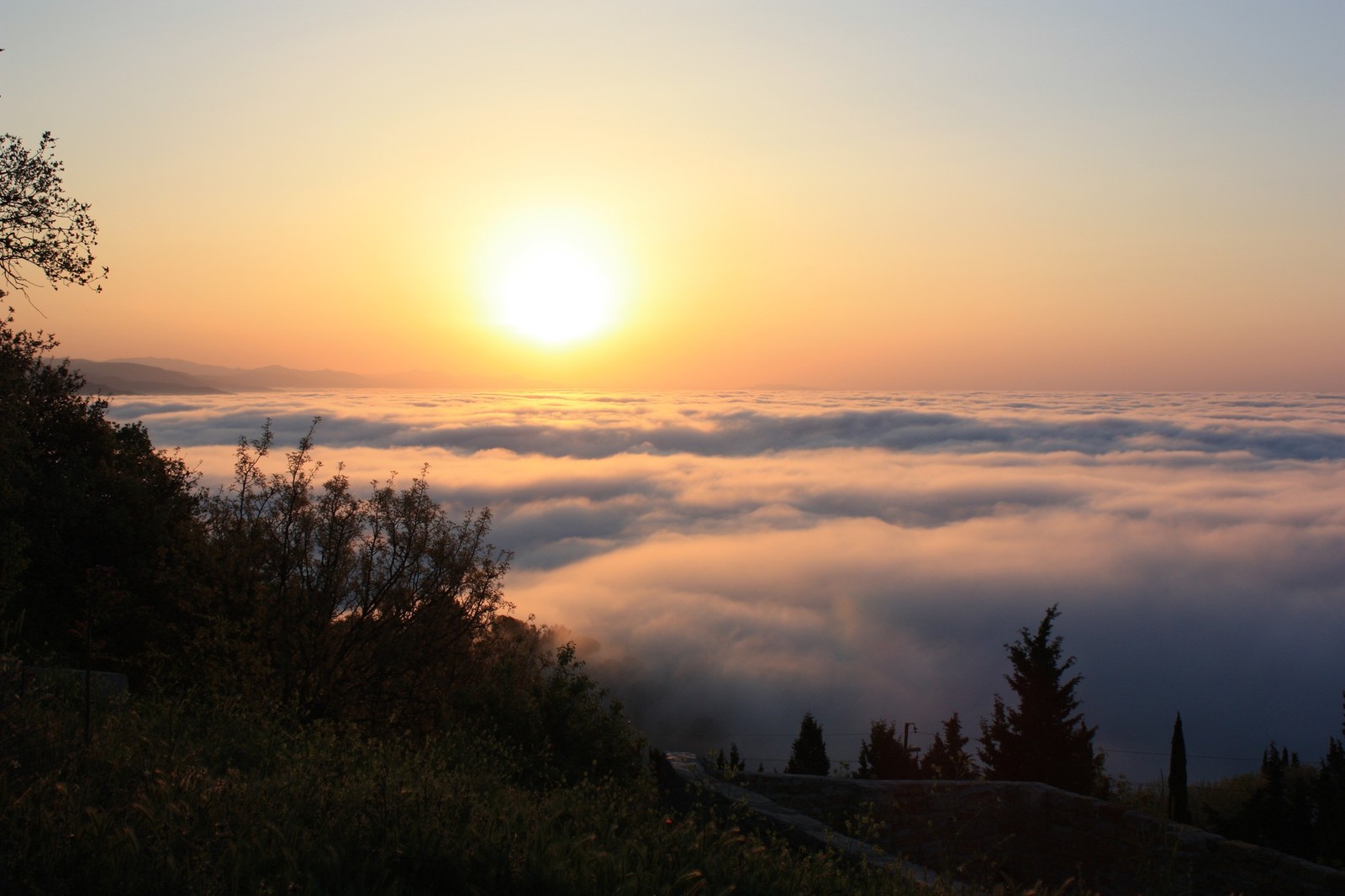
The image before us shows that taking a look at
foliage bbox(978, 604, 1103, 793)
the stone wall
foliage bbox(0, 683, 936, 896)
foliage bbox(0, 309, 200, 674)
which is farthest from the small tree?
foliage bbox(0, 683, 936, 896)

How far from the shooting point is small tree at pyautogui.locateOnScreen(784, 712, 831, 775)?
63.4m

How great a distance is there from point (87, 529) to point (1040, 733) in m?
46.1

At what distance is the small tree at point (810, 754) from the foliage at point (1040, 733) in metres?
14.2

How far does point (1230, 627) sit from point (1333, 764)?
15288 cm

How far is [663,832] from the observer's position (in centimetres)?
754

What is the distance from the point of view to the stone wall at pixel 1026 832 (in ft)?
37.7

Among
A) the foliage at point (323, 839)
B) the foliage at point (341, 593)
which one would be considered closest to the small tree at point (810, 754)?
the foliage at point (341, 593)

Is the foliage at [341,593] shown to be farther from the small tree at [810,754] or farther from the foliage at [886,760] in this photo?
the small tree at [810,754]

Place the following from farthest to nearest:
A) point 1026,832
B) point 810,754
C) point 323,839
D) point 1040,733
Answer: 1. point 810,754
2. point 1040,733
3. point 1026,832
4. point 323,839

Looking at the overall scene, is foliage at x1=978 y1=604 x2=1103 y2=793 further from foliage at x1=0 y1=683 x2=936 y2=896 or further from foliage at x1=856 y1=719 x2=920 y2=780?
foliage at x1=0 y1=683 x2=936 y2=896

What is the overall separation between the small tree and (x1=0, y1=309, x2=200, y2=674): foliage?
4745 centimetres

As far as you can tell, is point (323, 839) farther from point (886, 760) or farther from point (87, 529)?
point (886, 760)

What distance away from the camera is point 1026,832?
13453 mm

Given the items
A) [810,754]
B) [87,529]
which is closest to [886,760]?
[810,754]
